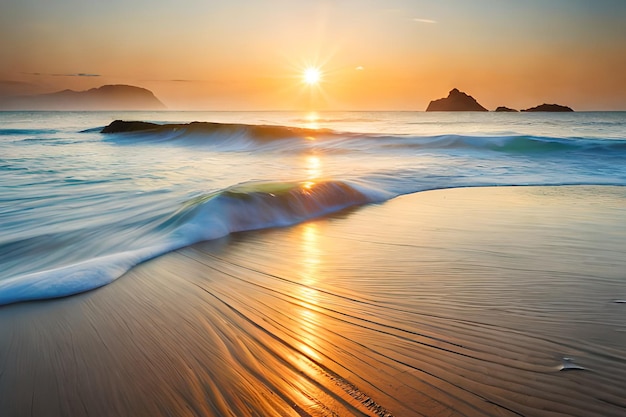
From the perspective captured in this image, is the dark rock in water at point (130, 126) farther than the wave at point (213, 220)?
Yes

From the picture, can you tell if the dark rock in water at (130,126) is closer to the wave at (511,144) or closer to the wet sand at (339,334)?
the wave at (511,144)

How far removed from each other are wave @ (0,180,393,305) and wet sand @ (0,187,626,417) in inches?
6.7

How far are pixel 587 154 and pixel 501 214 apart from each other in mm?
12917

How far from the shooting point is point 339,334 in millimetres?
2379

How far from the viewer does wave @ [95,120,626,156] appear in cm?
1762

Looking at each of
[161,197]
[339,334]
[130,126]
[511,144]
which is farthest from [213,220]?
[130,126]

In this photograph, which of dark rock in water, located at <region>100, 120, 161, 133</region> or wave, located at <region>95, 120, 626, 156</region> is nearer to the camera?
wave, located at <region>95, 120, 626, 156</region>

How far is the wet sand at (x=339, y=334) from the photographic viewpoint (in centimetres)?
183

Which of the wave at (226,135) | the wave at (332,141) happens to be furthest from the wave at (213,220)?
the wave at (226,135)

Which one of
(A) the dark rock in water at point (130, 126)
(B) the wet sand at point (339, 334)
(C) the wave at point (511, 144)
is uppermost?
(A) the dark rock in water at point (130, 126)

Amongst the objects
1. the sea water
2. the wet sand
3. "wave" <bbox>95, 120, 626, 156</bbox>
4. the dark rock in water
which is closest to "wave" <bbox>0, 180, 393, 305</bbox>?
the sea water

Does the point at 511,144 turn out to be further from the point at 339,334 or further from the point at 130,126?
the point at 130,126

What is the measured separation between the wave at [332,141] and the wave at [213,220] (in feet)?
39.6

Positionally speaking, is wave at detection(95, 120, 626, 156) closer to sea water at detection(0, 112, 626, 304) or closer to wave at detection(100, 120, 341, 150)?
wave at detection(100, 120, 341, 150)
